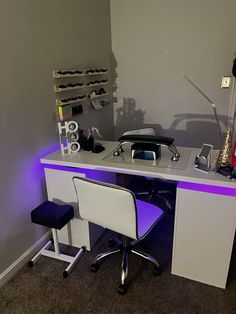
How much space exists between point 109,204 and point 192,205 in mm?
559

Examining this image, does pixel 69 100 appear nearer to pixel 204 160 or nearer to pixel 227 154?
pixel 204 160

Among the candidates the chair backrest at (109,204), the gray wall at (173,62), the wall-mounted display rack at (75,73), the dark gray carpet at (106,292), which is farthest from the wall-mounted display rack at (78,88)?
the dark gray carpet at (106,292)

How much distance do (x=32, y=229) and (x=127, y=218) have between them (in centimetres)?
98

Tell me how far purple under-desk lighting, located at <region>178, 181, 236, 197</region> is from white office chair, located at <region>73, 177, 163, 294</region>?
30cm

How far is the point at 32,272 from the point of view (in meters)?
1.88

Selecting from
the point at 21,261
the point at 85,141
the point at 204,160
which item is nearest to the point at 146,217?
the point at 204,160

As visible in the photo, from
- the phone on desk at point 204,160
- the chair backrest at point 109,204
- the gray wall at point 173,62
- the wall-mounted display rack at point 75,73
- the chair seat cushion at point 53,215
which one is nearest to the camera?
the chair backrest at point 109,204

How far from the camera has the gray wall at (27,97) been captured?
1.66 metres

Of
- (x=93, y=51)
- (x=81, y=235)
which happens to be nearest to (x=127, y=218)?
(x=81, y=235)

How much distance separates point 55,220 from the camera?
5.66 ft

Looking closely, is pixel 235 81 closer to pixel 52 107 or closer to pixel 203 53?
pixel 203 53

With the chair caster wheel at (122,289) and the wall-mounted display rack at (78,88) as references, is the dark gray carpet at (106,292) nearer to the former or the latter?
the chair caster wheel at (122,289)

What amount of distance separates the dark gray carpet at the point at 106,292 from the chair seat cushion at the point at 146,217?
1.57ft

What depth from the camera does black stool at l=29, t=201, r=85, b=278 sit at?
1.75 meters
